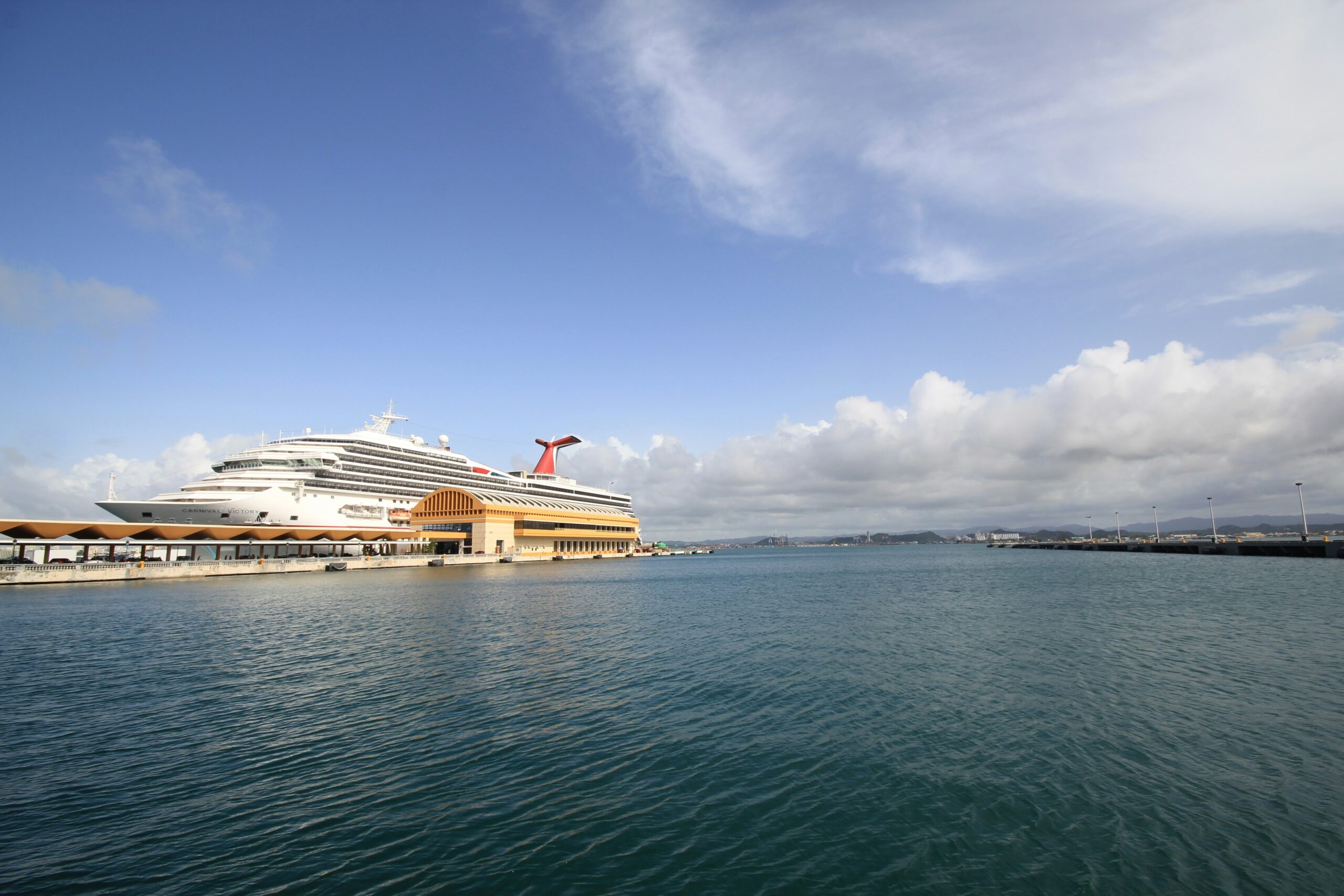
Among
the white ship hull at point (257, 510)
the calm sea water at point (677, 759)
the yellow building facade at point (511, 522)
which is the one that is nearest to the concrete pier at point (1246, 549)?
the calm sea water at point (677, 759)

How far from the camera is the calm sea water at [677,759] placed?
9.20m

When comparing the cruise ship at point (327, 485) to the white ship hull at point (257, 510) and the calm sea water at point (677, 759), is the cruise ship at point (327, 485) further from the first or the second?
the calm sea water at point (677, 759)

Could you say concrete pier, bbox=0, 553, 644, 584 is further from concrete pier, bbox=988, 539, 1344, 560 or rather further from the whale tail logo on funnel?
concrete pier, bbox=988, 539, 1344, 560

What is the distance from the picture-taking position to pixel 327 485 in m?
91.6

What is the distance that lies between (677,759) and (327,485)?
93854mm

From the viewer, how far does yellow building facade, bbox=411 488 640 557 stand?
102875 millimetres

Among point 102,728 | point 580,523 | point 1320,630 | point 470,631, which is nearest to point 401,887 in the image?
point 102,728

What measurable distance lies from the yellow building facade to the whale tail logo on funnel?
1982cm

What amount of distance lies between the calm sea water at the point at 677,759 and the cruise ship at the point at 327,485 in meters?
55.6

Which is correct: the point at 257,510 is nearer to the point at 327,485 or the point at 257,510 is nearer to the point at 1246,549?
the point at 327,485

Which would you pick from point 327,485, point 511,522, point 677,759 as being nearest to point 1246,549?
point 511,522

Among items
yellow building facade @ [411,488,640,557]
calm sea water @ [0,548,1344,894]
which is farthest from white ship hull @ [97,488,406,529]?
calm sea water @ [0,548,1344,894]

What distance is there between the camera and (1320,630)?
27.1 metres

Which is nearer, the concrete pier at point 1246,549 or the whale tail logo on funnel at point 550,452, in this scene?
the concrete pier at point 1246,549
